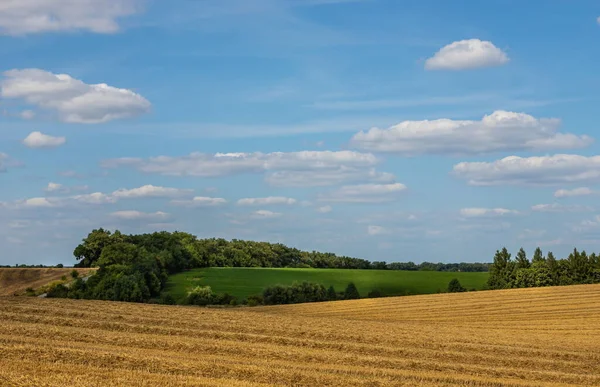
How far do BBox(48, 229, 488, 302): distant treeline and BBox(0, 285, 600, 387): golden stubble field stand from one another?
1150 inches

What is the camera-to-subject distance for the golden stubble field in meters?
18.0

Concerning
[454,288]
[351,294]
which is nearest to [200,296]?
[351,294]

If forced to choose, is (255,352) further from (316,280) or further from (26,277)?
(26,277)

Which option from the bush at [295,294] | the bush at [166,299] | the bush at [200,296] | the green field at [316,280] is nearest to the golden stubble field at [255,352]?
the bush at [166,299]

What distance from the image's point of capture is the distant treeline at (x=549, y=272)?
75125 mm

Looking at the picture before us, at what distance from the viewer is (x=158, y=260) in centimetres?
8425

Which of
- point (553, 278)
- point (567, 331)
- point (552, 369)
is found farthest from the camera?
point (553, 278)

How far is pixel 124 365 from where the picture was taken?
1875cm

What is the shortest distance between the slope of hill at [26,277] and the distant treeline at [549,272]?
159 ft

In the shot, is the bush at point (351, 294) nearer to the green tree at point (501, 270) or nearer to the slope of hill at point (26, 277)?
the green tree at point (501, 270)

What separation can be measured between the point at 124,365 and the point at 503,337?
789 inches

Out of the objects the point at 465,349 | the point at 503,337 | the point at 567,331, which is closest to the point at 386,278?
the point at 567,331

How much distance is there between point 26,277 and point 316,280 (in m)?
34.5

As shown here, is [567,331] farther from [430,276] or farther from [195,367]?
[430,276]
